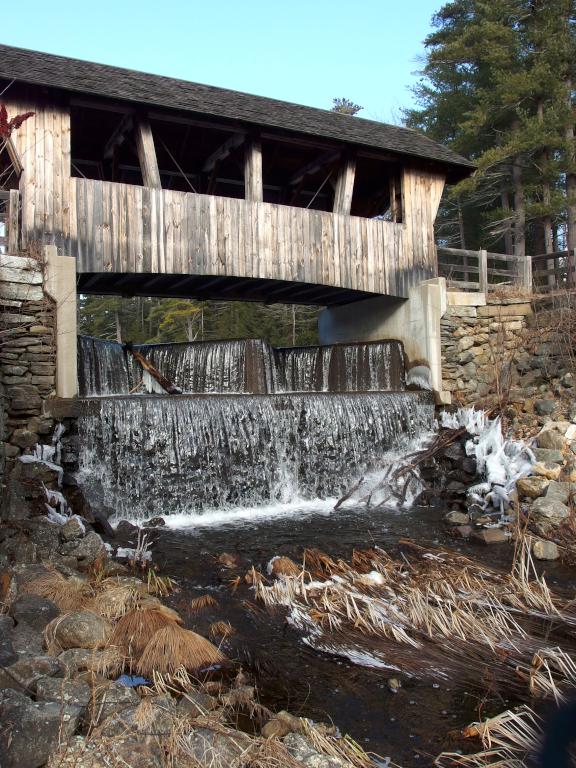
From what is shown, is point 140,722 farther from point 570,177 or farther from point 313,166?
point 570,177

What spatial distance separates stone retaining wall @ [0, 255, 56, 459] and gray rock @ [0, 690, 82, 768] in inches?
226

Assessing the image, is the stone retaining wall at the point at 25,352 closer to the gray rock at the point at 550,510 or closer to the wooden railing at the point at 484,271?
the gray rock at the point at 550,510

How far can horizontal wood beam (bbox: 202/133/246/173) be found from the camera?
36.6 feet

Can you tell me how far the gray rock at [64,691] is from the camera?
3330 mm

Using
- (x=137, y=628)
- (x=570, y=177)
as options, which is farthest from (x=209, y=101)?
(x=570, y=177)

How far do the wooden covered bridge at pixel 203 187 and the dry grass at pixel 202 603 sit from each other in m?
5.96

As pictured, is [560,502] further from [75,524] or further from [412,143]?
[412,143]

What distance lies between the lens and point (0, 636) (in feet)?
12.7

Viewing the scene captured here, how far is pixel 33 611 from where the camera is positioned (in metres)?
4.41

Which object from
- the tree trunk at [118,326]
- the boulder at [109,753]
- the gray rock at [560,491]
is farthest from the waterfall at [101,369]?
the tree trunk at [118,326]

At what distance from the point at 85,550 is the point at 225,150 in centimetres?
820

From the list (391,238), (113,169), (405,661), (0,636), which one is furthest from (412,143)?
(0,636)

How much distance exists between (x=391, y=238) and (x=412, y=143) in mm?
2223

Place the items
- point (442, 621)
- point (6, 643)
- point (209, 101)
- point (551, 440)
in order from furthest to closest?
point (209, 101)
point (551, 440)
point (442, 621)
point (6, 643)
